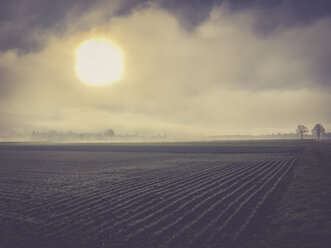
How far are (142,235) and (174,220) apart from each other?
87.9 inches

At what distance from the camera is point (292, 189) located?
58.3 ft

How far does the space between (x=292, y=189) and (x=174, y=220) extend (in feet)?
38.2

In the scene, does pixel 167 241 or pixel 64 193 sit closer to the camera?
pixel 167 241

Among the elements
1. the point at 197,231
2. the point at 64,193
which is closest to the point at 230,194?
the point at 197,231

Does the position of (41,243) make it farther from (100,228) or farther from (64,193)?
(64,193)

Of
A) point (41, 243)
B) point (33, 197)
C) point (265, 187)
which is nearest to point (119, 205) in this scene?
point (41, 243)

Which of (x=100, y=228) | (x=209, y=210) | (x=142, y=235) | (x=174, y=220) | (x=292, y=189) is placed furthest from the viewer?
(x=292, y=189)

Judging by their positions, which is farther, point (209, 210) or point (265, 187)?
point (265, 187)

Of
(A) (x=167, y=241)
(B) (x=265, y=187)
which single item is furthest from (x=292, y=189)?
(A) (x=167, y=241)

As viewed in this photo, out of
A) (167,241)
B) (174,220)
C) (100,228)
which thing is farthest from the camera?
(174,220)

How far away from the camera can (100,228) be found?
10867mm

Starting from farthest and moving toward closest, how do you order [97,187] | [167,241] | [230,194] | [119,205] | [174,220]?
[97,187] → [230,194] → [119,205] → [174,220] → [167,241]

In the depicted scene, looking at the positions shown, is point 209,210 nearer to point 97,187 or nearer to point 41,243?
point 41,243

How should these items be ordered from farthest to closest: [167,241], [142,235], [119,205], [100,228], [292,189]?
[292,189]
[119,205]
[100,228]
[142,235]
[167,241]
